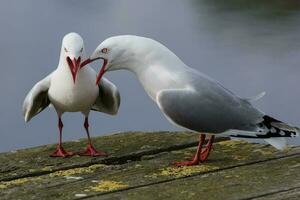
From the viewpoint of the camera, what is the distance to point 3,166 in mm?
2141

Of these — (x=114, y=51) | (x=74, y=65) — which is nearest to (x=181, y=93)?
(x=114, y=51)

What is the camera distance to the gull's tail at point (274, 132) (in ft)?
6.93

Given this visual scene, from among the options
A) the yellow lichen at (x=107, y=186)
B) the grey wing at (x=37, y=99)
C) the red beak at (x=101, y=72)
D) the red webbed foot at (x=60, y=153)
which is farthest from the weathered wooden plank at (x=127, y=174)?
the grey wing at (x=37, y=99)

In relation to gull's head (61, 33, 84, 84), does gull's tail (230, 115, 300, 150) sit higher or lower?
lower

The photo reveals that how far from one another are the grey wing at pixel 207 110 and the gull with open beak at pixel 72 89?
20cm

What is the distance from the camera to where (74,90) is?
232cm

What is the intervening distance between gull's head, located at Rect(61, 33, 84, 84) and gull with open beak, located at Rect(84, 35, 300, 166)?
89 mm

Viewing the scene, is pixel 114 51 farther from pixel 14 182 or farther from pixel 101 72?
pixel 14 182

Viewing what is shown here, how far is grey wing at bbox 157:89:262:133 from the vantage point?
2152mm

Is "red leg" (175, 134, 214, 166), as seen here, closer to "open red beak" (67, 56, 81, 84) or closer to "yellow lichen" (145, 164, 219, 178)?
"yellow lichen" (145, 164, 219, 178)

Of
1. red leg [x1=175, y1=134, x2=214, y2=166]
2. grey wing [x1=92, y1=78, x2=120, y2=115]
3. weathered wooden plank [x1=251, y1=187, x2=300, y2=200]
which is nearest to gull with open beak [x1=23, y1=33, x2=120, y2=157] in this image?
grey wing [x1=92, y1=78, x2=120, y2=115]

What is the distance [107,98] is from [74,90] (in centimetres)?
15

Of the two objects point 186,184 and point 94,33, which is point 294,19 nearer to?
point 94,33

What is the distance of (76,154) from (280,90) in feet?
16.2
